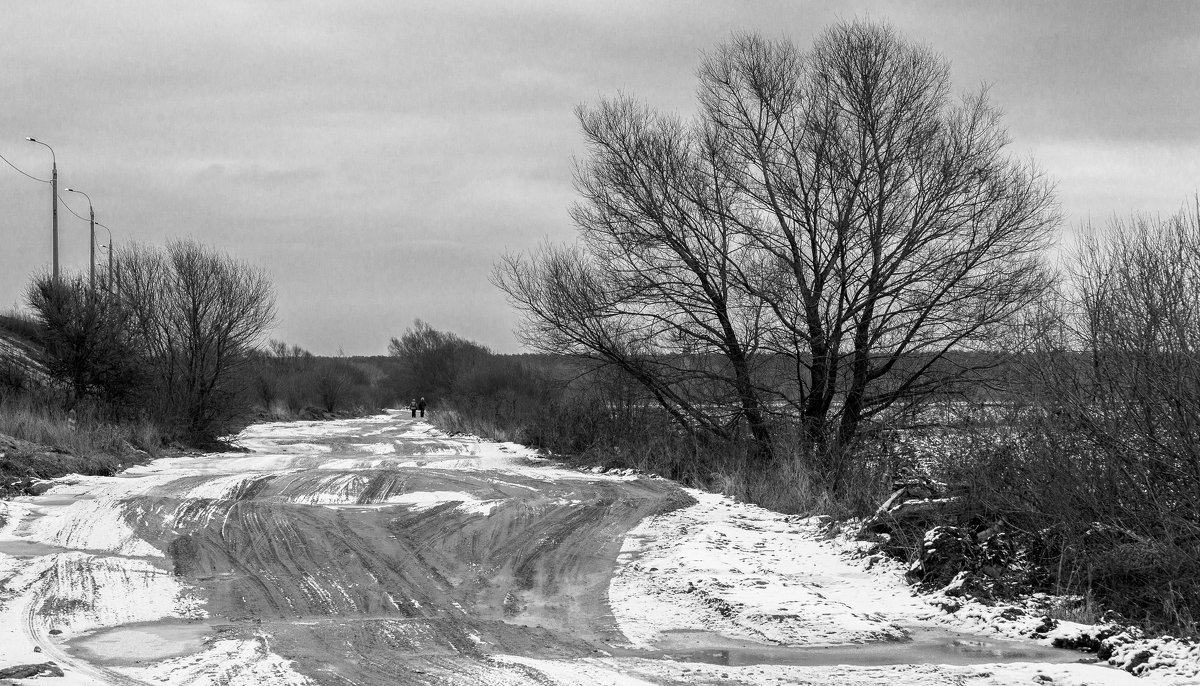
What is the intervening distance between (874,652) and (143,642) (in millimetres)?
4714

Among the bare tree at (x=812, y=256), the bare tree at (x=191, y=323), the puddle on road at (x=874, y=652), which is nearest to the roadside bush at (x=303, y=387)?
the bare tree at (x=191, y=323)

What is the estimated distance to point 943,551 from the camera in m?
8.07

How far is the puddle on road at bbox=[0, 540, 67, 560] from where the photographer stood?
340 inches

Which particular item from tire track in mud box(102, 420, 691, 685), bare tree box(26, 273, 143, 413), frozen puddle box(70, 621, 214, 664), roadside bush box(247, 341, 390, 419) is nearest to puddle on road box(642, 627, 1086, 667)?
tire track in mud box(102, 420, 691, 685)

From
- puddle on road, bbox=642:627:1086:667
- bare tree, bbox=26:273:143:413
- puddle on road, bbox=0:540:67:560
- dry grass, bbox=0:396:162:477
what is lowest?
puddle on road, bbox=642:627:1086:667

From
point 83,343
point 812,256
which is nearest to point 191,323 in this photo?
point 83,343

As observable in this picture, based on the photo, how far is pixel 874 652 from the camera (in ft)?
20.2

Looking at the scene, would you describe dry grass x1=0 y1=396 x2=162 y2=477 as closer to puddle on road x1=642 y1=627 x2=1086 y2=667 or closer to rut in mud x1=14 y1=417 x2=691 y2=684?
rut in mud x1=14 y1=417 x2=691 y2=684

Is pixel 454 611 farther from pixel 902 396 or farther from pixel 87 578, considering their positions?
pixel 902 396

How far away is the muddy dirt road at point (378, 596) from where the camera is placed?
5699 millimetres

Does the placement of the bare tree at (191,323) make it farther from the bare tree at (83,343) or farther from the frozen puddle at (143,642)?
the frozen puddle at (143,642)

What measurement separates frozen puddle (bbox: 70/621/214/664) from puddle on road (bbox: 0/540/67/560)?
108 inches

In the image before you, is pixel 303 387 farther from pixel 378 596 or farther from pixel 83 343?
pixel 378 596

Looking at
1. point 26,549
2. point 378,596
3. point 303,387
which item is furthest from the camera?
point 303,387
